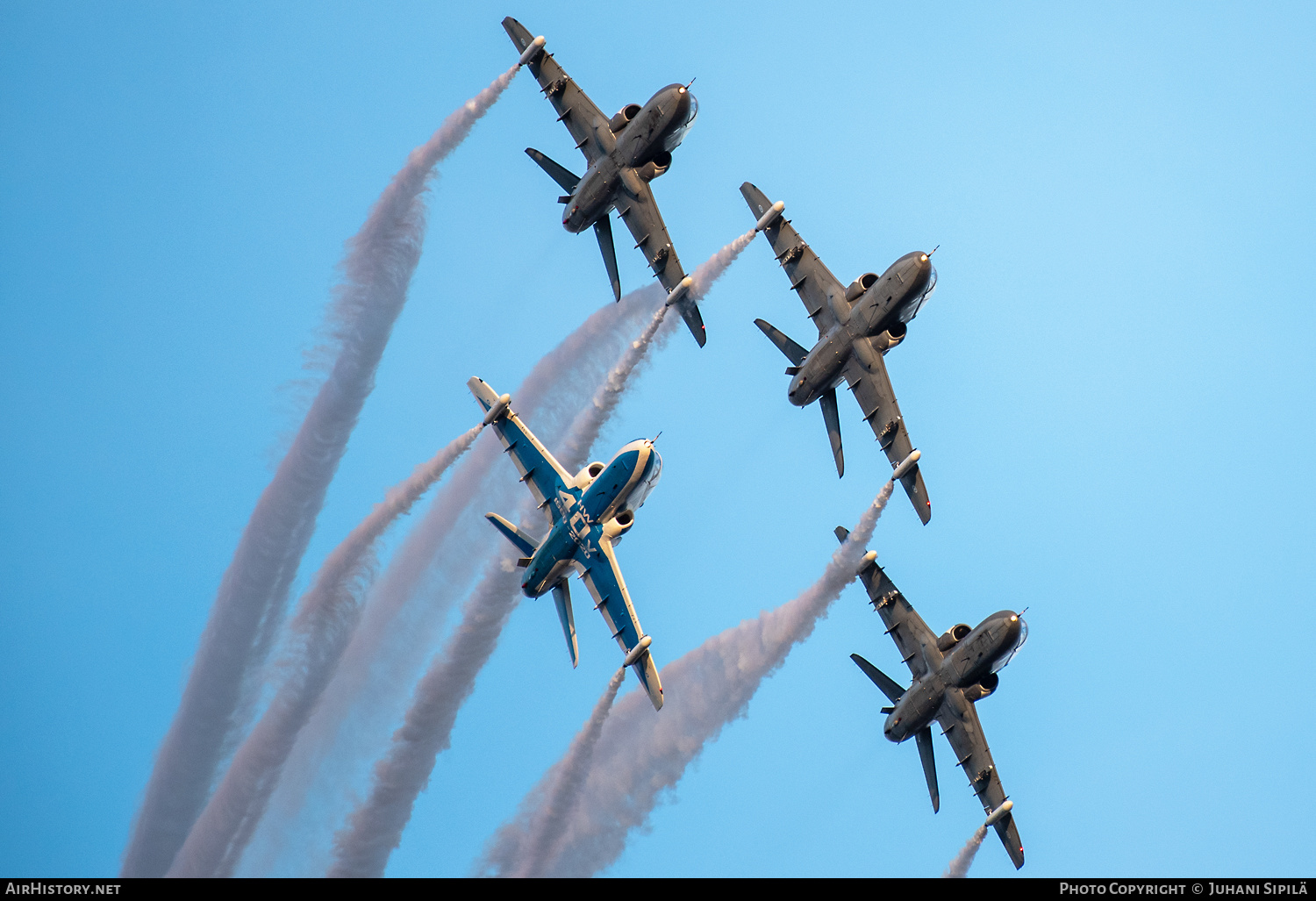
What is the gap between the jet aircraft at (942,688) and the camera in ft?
174

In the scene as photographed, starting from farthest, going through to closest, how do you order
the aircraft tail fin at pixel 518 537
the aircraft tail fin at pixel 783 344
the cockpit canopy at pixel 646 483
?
1. the aircraft tail fin at pixel 783 344
2. the aircraft tail fin at pixel 518 537
3. the cockpit canopy at pixel 646 483

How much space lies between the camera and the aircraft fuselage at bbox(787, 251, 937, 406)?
2061 inches

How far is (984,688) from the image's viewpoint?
53.6m

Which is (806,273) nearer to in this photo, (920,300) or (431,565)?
(920,300)

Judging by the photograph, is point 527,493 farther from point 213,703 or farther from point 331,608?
point 213,703

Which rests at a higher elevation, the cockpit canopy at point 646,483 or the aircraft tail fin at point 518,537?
the cockpit canopy at point 646,483

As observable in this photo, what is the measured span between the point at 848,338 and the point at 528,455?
39.5ft

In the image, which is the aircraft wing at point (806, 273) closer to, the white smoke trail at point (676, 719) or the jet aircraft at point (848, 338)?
the jet aircraft at point (848, 338)

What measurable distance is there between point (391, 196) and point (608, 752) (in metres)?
21.4

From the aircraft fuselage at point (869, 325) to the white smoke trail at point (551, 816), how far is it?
1264cm

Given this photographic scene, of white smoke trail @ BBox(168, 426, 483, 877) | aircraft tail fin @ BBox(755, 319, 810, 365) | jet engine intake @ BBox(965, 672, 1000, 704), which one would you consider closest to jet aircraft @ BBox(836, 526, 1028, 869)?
jet engine intake @ BBox(965, 672, 1000, 704)

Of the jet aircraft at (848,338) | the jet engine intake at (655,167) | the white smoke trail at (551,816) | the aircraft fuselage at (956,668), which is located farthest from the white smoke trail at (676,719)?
the jet engine intake at (655,167)

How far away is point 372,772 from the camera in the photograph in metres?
51.2

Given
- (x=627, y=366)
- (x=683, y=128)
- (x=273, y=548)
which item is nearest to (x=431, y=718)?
(x=273, y=548)
